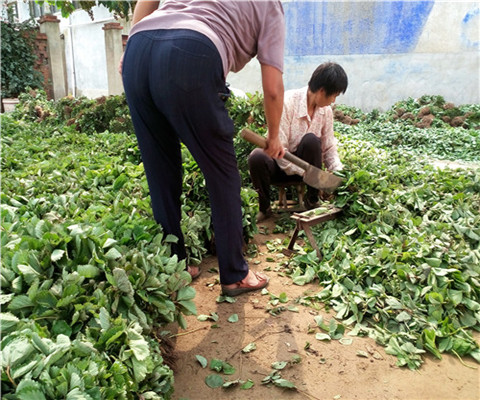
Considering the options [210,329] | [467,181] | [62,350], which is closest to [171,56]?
[62,350]

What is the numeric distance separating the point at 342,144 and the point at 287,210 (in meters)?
1.04

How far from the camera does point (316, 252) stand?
282 cm

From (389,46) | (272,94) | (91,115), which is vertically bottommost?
(91,115)

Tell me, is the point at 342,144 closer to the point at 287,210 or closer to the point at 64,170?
the point at 287,210

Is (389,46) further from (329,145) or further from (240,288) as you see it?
(240,288)

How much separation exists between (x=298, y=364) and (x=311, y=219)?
3.83 feet

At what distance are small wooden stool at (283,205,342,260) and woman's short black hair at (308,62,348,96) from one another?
872mm

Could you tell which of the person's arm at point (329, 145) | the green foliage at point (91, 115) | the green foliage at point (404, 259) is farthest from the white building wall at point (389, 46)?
the person's arm at point (329, 145)

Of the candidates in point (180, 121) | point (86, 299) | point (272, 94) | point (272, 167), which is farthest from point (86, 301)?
point (272, 167)

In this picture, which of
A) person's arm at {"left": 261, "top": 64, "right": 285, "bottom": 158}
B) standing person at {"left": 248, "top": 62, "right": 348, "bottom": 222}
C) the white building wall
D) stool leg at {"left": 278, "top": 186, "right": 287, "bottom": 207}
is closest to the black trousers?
standing person at {"left": 248, "top": 62, "right": 348, "bottom": 222}

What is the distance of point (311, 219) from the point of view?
2.88 meters

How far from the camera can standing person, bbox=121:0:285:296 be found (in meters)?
1.78

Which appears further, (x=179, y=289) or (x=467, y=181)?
(x=467, y=181)

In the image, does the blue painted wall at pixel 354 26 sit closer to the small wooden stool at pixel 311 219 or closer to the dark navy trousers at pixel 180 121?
the small wooden stool at pixel 311 219
